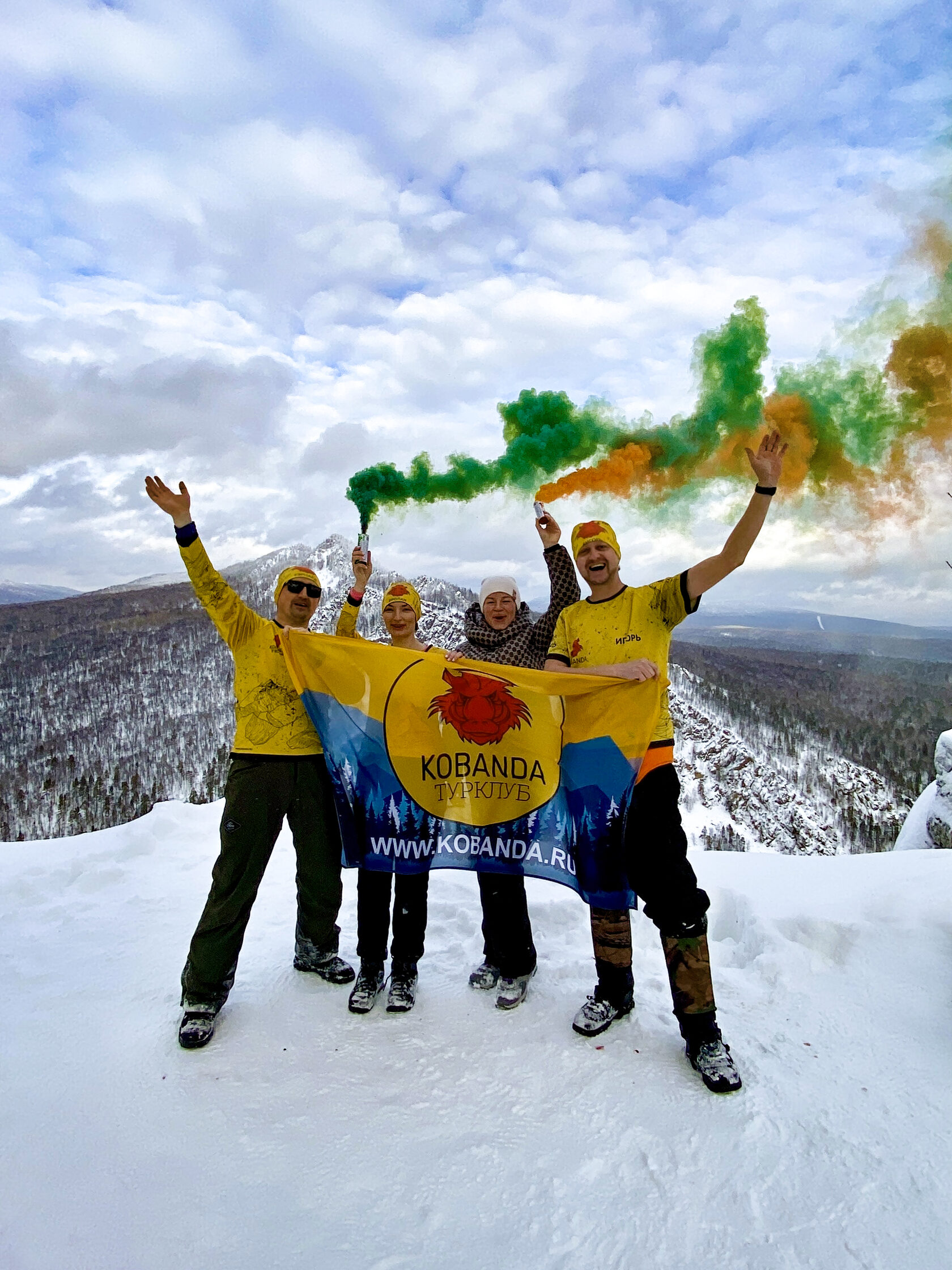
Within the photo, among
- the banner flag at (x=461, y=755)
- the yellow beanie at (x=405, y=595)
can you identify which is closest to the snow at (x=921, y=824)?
the banner flag at (x=461, y=755)

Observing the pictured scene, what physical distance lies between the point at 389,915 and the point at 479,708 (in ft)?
4.51

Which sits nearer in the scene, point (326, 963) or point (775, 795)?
point (326, 963)

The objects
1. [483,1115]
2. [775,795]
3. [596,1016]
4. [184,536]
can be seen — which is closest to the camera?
[483,1115]

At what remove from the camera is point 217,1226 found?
234 centimetres

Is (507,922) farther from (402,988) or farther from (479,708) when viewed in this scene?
(479,708)

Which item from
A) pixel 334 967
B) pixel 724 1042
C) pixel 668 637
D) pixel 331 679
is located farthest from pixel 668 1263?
pixel 331 679

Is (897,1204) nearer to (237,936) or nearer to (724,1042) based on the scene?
(724,1042)

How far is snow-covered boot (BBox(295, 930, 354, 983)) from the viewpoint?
161 inches

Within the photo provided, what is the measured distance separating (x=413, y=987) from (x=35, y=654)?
23498 centimetres

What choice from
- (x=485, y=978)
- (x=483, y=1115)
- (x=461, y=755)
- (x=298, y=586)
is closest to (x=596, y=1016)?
(x=485, y=978)

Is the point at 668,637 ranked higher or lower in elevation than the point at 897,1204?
higher

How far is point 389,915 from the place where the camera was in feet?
13.1

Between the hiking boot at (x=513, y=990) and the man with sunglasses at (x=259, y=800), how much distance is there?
96 cm

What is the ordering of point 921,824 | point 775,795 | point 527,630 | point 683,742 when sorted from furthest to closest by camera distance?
point 683,742, point 775,795, point 921,824, point 527,630
